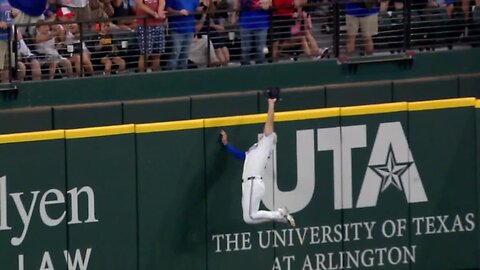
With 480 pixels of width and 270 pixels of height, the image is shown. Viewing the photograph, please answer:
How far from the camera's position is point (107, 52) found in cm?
1619

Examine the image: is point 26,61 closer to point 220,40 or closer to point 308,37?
point 220,40

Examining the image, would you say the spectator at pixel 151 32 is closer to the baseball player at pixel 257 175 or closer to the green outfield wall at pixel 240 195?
the green outfield wall at pixel 240 195

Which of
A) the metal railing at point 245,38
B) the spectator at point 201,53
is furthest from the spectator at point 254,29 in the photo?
the spectator at point 201,53

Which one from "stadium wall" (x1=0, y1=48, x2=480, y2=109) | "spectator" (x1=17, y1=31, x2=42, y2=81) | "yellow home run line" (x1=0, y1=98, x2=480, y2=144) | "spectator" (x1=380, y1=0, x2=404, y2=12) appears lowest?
"yellow home run line" (x1=0, y1=98, x2=480, y2=144)

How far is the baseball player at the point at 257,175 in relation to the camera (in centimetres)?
1583

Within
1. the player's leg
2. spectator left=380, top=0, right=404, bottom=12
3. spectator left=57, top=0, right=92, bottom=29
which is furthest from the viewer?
spectator left=380, top=0, right=404, bottom=12

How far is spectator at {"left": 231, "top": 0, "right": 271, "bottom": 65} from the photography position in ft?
54.7

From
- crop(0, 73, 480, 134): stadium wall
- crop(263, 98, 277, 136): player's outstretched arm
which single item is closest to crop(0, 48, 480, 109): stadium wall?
crop(0, 73, 480, 134): stadium wall

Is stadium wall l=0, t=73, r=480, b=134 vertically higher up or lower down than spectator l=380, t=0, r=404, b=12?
lower down

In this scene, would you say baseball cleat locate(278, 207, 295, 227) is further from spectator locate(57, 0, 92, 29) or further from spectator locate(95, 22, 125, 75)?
spectator locate(57, 0, 92, 29)

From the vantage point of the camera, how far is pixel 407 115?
55.0 feet

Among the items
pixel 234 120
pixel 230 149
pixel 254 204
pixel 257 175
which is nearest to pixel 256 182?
pixel 257 175

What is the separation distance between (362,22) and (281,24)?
0.89 meters

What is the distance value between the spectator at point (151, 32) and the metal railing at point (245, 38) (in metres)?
0.02
